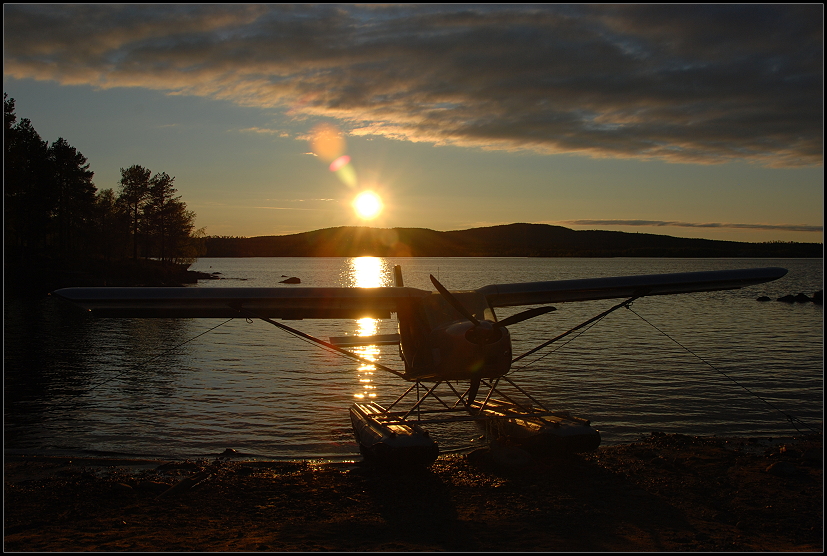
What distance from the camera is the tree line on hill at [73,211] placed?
141 ft

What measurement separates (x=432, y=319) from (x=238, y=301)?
3.00 meters

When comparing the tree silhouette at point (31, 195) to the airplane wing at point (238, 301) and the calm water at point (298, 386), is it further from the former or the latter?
the airplane wing at point (238, 301)

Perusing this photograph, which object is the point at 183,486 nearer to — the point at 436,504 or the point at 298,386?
the point at 436,504

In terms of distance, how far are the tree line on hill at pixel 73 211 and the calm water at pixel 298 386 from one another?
46.8 ft

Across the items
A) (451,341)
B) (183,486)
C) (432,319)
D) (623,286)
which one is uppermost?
(623,286)

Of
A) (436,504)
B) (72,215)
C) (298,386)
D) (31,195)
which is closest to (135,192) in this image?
(72,215)

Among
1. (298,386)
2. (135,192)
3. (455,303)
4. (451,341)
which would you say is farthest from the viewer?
(135,192)

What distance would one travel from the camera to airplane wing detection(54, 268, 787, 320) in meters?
8.47

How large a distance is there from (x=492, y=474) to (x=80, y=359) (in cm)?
1682

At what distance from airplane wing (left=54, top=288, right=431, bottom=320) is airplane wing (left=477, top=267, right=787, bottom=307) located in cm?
186

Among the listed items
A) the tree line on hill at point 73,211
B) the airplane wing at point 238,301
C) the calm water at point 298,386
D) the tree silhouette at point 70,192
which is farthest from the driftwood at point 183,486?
the tree silhouette at point 70,192

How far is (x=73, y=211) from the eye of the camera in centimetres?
5738

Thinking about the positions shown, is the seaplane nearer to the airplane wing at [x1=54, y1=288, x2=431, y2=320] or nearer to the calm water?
the airplane wing at [x1=54, y1=288, x2=431, y2=320]

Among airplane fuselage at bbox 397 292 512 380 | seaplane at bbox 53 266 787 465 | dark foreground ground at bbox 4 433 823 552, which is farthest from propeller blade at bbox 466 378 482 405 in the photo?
dark foreground ground at bbox 4 433 823 552
